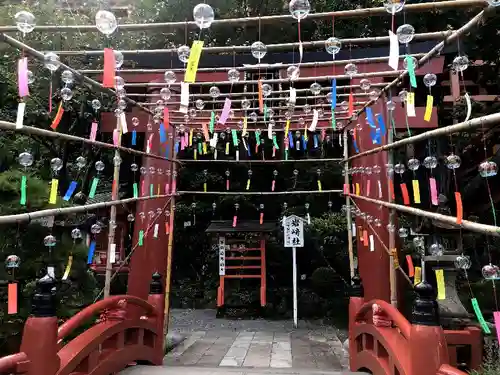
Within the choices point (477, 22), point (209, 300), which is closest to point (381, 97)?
point (477, 22)

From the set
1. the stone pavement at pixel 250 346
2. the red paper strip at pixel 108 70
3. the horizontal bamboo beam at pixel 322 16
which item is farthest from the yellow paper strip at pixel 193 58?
the stone pavement at pixel 250 346

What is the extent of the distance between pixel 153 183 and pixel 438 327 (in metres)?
5.24

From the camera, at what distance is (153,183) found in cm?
702

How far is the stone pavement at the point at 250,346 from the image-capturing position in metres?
7.20

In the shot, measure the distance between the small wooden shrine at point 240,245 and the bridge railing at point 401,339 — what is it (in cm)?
658

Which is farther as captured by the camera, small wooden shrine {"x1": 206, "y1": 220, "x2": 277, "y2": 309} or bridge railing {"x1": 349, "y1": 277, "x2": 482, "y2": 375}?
small wooden shrine {"x1": 206, "y1": 220, "x2": 277, "y2": 309}

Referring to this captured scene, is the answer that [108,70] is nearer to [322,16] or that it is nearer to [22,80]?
[22,80]

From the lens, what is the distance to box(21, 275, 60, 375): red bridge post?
2.90m

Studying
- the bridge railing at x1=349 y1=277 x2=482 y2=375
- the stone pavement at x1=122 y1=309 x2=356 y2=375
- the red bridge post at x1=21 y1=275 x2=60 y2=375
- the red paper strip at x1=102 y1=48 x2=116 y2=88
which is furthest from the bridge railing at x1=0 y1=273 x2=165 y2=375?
the bridge railing at x1=349 y1=277 x2=482 y2=375

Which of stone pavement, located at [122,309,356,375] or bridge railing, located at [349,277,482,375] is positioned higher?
bridge railing, located at [349,277,482,375]

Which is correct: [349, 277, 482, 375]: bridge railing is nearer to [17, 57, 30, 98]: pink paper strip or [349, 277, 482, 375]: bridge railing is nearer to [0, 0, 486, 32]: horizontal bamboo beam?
[0, 0, 486, 32]: horizontal bamboo beam

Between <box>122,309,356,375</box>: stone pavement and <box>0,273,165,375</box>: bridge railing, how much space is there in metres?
0.39

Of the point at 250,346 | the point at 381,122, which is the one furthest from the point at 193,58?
the point at 250,346

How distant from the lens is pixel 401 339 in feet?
12.1
